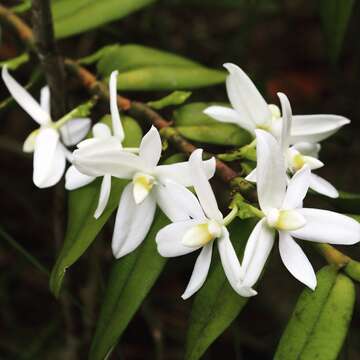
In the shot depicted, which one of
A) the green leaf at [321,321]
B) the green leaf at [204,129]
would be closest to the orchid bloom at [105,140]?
the green leaf at [204,129]

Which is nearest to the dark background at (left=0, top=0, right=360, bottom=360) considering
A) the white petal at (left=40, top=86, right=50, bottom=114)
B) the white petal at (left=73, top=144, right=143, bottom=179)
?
the white petal at (left=40, top=86, right=50, bottom=114)

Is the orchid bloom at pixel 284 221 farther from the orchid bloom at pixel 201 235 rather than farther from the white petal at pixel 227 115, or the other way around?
the white petal at pixel 227 115

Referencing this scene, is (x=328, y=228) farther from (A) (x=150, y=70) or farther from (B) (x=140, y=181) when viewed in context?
(A) (x=150, y=70)

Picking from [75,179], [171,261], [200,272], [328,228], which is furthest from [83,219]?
[171,261]

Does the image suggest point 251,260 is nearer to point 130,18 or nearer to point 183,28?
point 130,18

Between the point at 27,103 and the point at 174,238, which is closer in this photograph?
the point at 174,238
